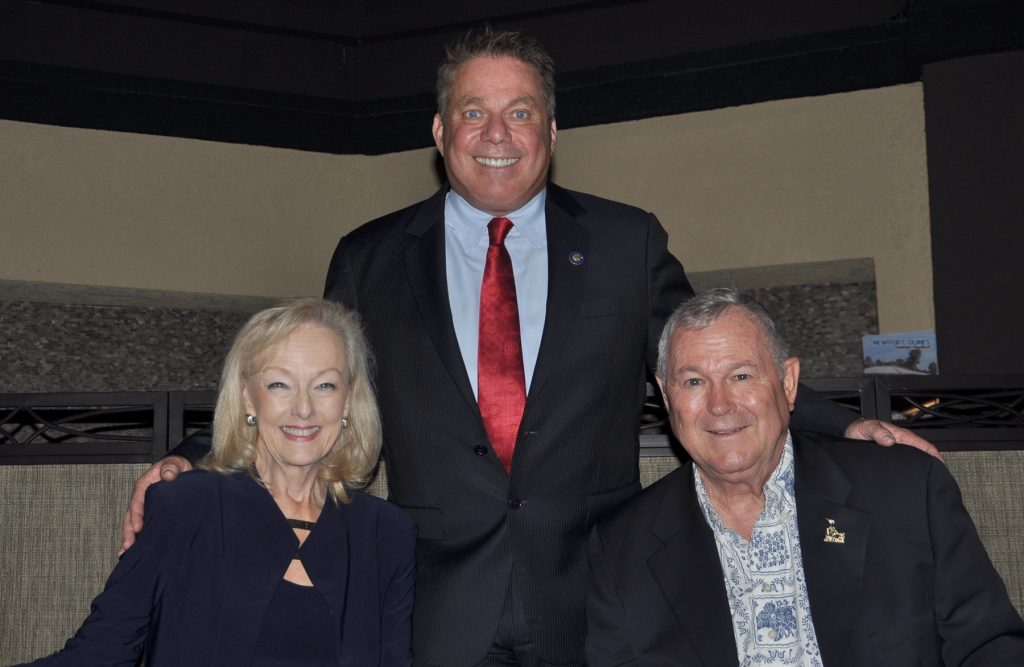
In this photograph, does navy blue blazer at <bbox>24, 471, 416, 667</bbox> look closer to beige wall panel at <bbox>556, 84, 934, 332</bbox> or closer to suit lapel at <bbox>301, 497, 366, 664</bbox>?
suit lapel at <bbox>301, 497, 366, 664</bbox>

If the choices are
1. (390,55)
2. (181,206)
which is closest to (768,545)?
(181,206)

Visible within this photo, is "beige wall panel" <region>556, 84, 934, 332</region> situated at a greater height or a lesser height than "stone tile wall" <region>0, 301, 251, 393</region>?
greater

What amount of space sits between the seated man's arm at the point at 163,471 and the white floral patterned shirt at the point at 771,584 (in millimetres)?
1076

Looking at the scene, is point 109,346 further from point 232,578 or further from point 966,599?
point 966,599

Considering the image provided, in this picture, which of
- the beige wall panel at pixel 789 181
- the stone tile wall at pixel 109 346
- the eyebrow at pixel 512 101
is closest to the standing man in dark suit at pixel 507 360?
the eyebrow at pixel 512 101

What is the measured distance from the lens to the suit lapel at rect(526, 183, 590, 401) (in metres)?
2.26

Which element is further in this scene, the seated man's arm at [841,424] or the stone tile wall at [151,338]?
the stone tile wall at [151,338]

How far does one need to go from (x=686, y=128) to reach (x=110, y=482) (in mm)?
3879

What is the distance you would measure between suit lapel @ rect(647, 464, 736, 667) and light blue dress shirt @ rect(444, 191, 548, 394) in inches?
15.6


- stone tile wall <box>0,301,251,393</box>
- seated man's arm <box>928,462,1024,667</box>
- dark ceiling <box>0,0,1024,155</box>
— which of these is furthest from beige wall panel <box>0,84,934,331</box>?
seated man's arm <box>928,462,1024,667</box>

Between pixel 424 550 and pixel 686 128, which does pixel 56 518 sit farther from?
pixel 686 128

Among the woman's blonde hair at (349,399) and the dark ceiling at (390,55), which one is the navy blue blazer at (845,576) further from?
the dark ceiling at (390,55)

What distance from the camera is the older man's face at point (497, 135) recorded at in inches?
91.8

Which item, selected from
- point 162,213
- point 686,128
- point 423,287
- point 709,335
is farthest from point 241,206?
point 709,335
